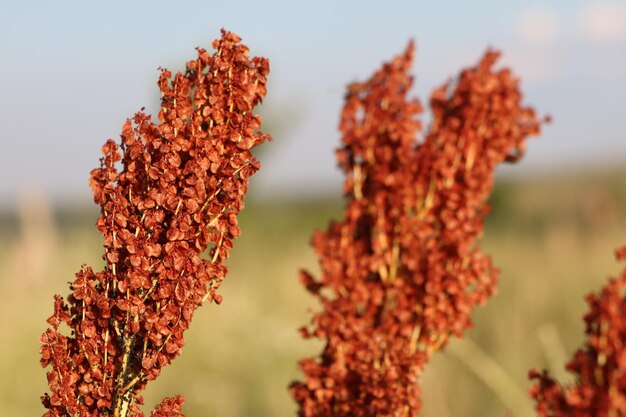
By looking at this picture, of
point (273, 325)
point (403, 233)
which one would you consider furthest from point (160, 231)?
point (273, 325)

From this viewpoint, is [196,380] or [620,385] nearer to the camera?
[620,385]

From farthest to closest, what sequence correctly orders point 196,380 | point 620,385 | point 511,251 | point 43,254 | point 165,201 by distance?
point 511,251, point 43,254, point 196,380, point 165,201, point 620,385

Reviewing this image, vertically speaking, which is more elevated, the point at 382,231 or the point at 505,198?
the point at 505,198

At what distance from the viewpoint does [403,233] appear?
3.22m

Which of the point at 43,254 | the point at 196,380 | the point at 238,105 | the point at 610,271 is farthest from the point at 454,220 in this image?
the point at 43,254

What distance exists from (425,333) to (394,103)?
35.0 inches

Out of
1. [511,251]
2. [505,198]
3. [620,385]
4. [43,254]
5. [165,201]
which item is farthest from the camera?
Answer: [505,198]

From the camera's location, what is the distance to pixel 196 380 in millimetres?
8781

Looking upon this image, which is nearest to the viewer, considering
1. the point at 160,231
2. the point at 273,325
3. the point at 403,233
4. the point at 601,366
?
the point at 601,366

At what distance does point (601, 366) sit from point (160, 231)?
3.62 feet

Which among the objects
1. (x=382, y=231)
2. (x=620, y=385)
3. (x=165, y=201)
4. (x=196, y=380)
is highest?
(x=196, y=380)

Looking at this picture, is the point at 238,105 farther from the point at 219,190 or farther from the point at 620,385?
the point at 620,385

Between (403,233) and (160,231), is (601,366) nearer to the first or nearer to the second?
(160,231)

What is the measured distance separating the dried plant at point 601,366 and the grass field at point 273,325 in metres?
3.82
